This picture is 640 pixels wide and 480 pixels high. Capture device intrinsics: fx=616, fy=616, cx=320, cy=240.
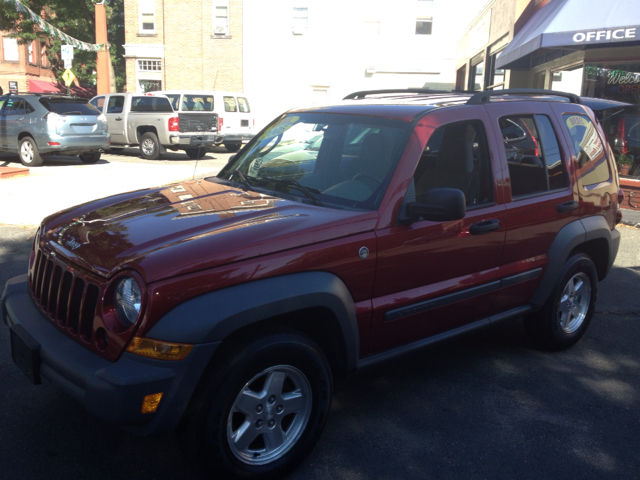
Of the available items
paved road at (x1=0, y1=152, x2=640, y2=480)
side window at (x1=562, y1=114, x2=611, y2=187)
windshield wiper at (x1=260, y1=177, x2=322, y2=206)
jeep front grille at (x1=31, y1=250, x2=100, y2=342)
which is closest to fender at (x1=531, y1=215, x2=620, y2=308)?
side window at (x1=562, y1=114, x2=611, y2=187)

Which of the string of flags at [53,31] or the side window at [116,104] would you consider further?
the string of flags at [53,31]

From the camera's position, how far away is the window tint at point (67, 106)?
1447 cm

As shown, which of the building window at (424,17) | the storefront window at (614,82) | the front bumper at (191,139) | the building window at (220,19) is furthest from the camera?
the building window at (220,19)

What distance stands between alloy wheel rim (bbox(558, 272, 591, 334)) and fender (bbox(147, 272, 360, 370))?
7.06 ft

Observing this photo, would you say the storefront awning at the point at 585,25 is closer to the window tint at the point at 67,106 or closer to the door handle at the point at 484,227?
the door handle at the point at 484,227

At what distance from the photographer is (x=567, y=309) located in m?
4.57

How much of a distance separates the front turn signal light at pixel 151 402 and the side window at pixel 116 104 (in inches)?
683

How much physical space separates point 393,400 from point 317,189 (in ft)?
4.54

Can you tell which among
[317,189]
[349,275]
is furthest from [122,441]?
[317,189]

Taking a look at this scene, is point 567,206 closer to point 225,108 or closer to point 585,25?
point 585,25

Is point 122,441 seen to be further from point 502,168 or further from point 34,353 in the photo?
point 502,168

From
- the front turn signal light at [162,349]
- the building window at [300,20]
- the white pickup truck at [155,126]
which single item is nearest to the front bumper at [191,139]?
the white pickup truck at [155,126]

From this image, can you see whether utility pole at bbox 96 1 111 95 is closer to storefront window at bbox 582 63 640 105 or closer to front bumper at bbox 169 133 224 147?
front bumper at bbox 169 133 224 147

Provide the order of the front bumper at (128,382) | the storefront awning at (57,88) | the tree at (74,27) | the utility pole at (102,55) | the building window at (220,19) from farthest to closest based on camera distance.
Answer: the storefront awning at (57,88), the tree at (74,27), the utility pole at (102,55), the building window at (220,19), the front bumper at (128,382)
